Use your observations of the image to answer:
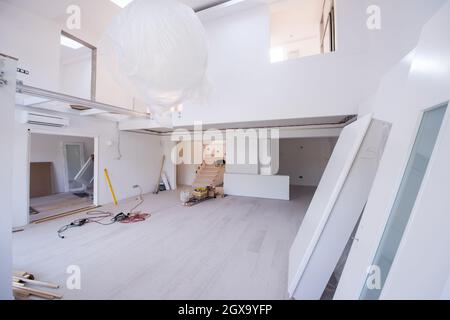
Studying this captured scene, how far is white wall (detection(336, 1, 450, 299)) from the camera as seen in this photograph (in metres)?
0.70

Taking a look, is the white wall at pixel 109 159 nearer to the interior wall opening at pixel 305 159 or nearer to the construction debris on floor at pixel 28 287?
the construction debris on floor at pixel 28 287

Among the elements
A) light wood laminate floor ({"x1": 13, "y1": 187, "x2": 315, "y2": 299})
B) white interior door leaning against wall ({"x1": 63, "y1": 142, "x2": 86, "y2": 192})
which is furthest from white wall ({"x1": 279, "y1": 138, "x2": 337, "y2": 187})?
white interior door leaning against wall ({"x1": 63, "y1": 142, "x2": 86, "y2": 192})

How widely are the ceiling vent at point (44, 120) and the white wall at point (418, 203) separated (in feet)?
17.0

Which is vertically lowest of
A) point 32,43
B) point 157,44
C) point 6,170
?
point 6,170

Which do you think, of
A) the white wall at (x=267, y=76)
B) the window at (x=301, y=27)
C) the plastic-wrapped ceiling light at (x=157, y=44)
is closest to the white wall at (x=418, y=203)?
the plastic-wrapped ceiling light at (x=157, y=44)

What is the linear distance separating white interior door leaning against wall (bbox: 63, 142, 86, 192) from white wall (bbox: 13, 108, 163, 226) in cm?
235

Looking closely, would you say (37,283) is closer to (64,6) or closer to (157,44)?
(157,44)

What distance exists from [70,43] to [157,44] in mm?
5043

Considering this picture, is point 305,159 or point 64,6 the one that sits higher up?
point 64,6

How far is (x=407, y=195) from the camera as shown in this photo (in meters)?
0.95

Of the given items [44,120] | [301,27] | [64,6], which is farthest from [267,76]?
[44,120]
